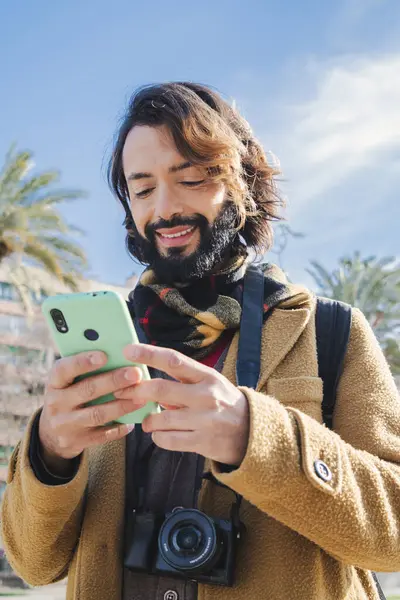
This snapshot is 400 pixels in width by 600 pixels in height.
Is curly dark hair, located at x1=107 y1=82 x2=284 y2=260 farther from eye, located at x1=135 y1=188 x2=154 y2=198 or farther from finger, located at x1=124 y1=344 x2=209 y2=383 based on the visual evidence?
finger, located at x1=124 y1=344 x2=209 y2=383

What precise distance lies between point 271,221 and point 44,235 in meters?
15.1

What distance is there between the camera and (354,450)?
212 centimetres

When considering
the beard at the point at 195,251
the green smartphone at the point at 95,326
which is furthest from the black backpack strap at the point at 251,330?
the green smartphone at the point at 95,326

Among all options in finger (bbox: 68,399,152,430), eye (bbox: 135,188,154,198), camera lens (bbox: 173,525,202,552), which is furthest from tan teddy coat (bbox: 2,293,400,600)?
eye (bbox: 135,188,154,198)

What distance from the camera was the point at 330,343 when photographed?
252 centimetres

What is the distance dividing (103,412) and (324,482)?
0.61 metres

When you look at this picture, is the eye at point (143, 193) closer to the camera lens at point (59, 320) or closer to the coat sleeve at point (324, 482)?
the camera lens at point (59, 320)

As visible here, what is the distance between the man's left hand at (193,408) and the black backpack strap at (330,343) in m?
0.59

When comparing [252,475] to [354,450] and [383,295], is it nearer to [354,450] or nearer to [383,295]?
[354,450]

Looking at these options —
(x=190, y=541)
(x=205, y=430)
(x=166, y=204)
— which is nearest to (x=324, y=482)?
(x=205, y=430)

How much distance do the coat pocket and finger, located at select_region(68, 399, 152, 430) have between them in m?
0.54

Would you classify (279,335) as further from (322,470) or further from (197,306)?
(322,470)

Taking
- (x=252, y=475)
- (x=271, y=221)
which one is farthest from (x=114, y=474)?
(x=271, y=221)

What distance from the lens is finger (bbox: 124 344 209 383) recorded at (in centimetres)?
183
